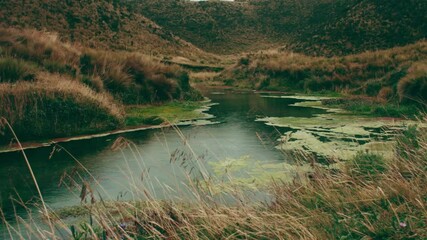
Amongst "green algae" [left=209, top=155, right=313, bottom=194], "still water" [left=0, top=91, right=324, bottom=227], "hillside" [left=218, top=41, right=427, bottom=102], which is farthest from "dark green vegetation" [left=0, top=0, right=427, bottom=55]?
"green algae" [left=209, top=155, right=313, bottom=194]

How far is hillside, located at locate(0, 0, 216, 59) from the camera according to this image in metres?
44.8

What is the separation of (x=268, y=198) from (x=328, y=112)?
1139 centimetres

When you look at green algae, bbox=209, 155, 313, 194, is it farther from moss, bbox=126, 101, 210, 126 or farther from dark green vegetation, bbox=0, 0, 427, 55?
dark green vegetation, bbox=0, 0, 427, 55

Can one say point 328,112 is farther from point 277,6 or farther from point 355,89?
point 277,6

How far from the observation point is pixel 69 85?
13.8 m

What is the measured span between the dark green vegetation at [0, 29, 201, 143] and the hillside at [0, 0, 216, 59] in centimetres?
2029

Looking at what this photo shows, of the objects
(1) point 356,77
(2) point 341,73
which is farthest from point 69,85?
(2) point 341,73

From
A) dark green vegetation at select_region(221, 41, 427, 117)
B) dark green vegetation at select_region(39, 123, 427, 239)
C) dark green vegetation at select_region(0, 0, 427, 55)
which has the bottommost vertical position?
dark green vegetation at select_region(221, 41, 427, 117)

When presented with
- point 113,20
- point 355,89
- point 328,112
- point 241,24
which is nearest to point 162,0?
point 241,24

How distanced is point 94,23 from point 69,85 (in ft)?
124

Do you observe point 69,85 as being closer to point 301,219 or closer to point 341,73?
point 301,219

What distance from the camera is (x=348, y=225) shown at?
4637 millimetres

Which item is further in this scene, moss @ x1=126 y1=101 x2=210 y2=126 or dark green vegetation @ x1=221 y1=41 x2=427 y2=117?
dark green vegetation @ x1=221 y1=41 x2=427 y2=117

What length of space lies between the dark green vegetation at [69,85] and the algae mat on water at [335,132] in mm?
4757
